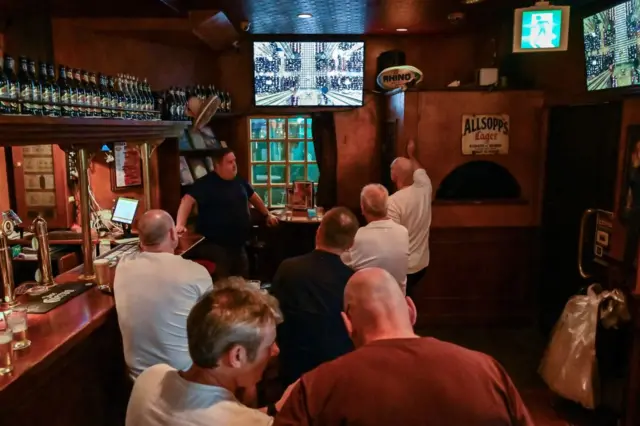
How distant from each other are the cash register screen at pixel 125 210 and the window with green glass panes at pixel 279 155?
1838 mm

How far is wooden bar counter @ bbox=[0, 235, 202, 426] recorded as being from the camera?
1835 millimetres

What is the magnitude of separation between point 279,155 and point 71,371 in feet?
13.8

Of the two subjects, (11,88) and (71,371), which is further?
(11,88)

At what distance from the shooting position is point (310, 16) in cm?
474

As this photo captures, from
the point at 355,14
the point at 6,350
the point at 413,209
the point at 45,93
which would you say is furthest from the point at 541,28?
the point at 6,350

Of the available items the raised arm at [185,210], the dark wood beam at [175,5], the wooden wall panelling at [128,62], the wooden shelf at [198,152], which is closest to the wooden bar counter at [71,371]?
the raised arm at [185,210]

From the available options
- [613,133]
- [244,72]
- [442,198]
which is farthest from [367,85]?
[613,133]

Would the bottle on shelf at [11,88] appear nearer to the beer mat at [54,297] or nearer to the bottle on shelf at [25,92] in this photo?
the bottle on shelf at [25,92]

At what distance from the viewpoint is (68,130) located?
2.46 meters

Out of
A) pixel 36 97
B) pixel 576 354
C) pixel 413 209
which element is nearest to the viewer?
pixel 36 97

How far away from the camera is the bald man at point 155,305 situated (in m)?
2.29

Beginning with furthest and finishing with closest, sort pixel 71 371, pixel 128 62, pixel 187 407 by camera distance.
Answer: pixel 128 62 → pixel 71 371 → pixel 187 407

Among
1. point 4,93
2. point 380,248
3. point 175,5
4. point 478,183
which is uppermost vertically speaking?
point 175,5

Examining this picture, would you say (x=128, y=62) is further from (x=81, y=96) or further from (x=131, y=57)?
(x=81, y=96)
